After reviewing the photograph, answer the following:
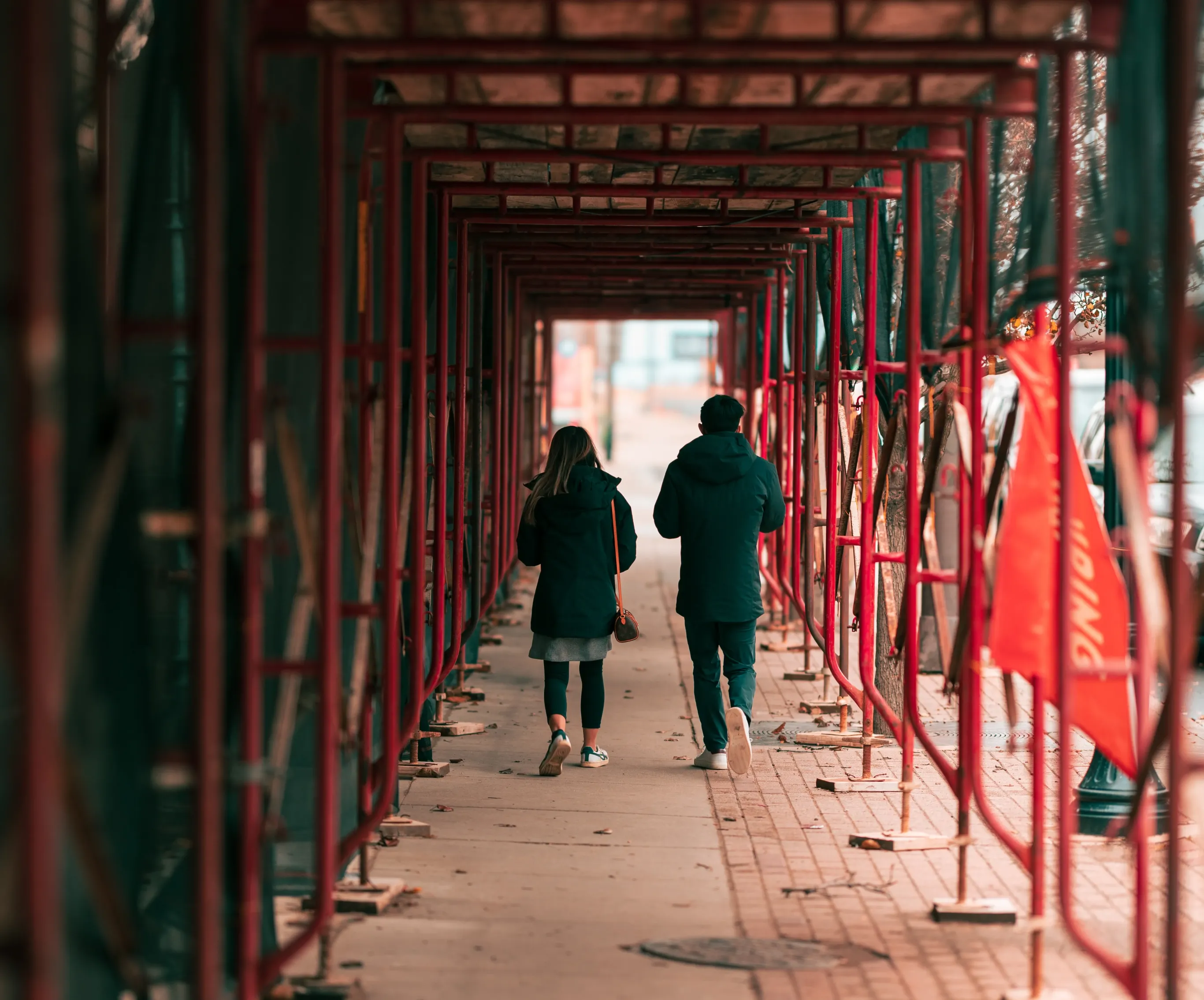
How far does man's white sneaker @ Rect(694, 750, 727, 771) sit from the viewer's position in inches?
337

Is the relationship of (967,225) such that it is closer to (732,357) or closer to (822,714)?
(822,714)

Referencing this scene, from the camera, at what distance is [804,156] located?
19.8 feet

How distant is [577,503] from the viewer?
27.7 feet

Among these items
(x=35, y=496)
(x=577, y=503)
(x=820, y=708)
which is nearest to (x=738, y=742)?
(x=577, y=503)

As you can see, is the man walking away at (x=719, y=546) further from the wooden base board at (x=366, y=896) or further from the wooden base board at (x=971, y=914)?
the wooden base board at (x=366, y=896)

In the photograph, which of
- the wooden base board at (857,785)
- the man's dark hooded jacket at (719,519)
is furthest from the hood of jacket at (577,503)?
the wooden base board at (857,785)

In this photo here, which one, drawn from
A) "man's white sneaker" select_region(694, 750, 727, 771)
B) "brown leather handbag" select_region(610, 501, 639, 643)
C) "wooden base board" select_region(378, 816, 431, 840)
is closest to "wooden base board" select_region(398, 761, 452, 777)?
"wooden base board" select_region(378, 816, 431, 840)

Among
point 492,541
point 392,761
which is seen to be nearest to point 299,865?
point 392,761

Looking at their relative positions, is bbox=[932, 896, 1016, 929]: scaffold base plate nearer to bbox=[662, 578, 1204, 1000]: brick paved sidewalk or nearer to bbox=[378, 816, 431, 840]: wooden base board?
bbox=[662, 578, 1204, 1000]: brick paved sidewalk

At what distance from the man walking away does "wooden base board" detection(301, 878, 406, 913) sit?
266 centimetres

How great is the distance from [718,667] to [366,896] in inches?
119

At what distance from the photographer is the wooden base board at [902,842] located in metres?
6.92

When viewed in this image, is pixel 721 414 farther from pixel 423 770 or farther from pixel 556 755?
pixel 423 770

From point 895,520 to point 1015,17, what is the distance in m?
5.51
